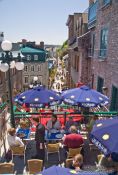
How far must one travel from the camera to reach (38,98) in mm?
10992

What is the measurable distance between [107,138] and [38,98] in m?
5.46

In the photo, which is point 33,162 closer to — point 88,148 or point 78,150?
point 78,150

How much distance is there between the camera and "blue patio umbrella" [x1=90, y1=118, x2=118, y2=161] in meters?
5.58

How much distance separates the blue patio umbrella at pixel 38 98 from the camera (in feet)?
35.8

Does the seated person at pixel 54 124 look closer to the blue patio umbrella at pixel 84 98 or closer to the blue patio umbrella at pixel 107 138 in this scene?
the blue patio umbrella at pixel 84 98

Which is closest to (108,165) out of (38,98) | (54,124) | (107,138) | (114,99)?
(107,138)

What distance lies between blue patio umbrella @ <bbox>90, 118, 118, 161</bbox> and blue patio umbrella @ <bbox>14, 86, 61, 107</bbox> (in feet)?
14.8

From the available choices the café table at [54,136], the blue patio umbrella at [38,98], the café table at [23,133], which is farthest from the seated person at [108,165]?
the blue patio umbrella at [38,98]

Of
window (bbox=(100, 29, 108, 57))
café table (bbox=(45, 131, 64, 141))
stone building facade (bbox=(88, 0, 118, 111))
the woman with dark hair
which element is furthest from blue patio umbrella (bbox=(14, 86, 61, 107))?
window (bbox=(100, 29, 108, 57))

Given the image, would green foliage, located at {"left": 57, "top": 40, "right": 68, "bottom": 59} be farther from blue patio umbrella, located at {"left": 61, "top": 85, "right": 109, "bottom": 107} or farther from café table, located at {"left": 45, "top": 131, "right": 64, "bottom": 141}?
café table, located at {"left": 45, "top": 131, "right": 64, "bottom": 141}

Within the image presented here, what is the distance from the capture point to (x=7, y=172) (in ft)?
24.6

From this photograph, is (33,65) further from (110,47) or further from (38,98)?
(38,98)

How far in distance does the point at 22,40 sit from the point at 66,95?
56495 millimetres

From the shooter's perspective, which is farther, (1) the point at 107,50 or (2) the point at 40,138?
(1) the point at 107,50
